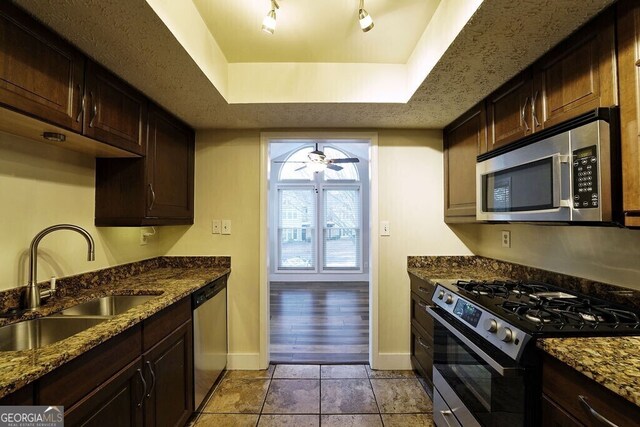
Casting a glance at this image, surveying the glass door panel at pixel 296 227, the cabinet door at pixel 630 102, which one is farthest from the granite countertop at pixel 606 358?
the glass door panel at pixel 296 227

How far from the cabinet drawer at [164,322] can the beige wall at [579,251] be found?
7.31ft

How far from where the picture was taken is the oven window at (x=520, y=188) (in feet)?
4.13

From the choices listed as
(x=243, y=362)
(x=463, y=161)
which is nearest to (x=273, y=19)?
(x=463, y=161)

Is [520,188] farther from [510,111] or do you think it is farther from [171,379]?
[171,379]

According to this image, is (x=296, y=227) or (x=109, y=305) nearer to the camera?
(x=109, y=305)

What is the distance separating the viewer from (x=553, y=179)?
1.21 m

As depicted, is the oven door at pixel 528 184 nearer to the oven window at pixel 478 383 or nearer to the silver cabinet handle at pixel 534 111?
the silver cabinet handle at pixel 534 111

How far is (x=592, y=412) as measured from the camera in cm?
79

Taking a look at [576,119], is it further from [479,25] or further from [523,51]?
[479,25]

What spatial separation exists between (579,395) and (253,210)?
220 cm

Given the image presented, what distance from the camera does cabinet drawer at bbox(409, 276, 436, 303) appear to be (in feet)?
6.57

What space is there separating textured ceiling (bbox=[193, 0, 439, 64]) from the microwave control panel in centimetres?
98

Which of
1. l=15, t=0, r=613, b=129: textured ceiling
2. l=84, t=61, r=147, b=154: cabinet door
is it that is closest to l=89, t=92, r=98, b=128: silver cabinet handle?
l=84, t=61, r=147, b=154: cabinet door

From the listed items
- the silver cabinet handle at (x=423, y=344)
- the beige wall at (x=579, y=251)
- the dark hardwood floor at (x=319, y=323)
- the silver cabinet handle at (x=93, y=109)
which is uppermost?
the silver cabinet handle at (x=93, y=109)
